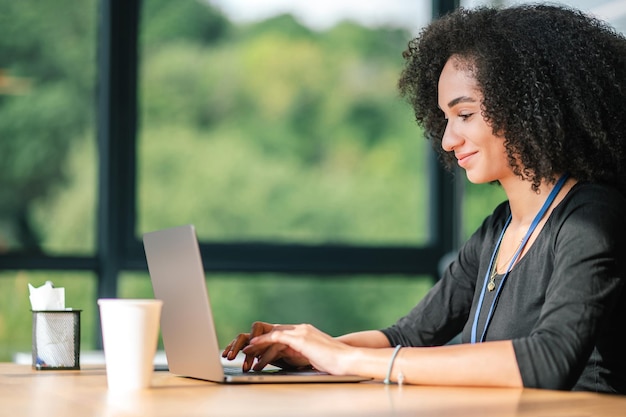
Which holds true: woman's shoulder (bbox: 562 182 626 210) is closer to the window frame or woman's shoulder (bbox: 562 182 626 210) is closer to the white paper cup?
the white paper cup

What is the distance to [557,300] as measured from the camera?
1.68 metres

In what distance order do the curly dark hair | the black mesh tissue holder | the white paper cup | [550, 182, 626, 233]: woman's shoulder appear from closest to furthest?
the white paper cup < [550, 182, 626, 233]: woman's shoulder < the black mesh tissue holder < the curly dark hair

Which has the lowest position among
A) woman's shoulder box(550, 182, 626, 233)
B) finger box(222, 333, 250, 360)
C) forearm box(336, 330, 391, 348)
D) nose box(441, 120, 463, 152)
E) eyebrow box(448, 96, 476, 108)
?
forearm box(336, 330, 391, 348)

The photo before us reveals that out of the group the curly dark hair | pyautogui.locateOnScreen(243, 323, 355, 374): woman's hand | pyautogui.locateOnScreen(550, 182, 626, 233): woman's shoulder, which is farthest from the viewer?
the curly dark hair

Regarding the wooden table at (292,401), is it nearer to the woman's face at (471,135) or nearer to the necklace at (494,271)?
the necklace at (494,271)

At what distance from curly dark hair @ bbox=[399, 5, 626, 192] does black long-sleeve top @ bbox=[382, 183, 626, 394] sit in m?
0.12

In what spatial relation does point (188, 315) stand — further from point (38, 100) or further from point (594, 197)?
point (38, 100)

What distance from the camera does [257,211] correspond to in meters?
4.59

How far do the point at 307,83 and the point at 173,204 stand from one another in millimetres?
850

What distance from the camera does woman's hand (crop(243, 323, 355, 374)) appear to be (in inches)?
66.1

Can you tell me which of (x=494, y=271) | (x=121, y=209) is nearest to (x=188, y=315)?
(x=494, y=271)

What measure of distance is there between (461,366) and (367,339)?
0.59 meters

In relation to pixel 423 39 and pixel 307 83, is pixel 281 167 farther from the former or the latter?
pixel 423 39

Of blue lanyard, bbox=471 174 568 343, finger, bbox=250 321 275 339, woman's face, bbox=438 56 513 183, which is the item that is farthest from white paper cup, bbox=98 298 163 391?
woman's face, bbox=438 56 513 183
